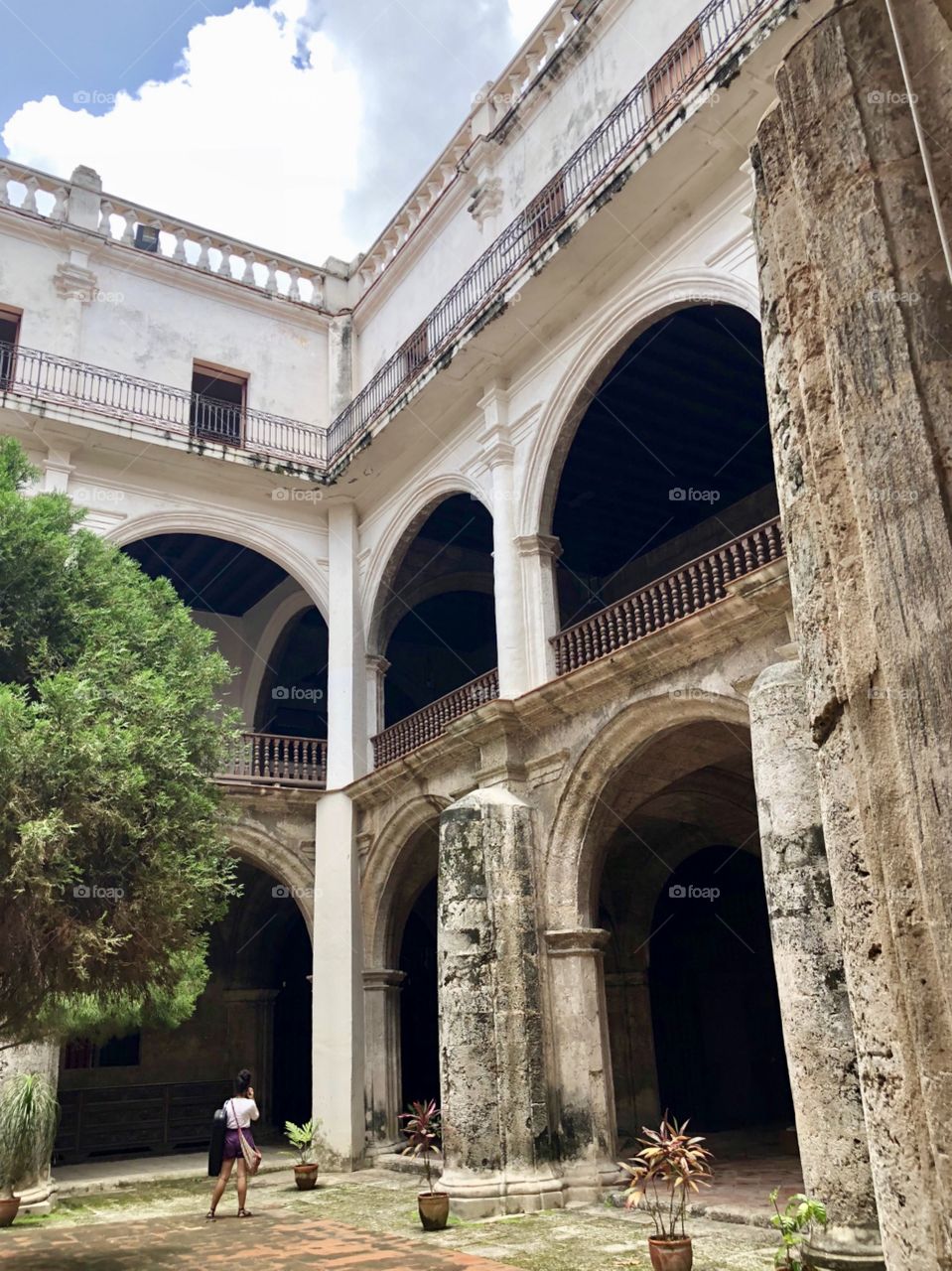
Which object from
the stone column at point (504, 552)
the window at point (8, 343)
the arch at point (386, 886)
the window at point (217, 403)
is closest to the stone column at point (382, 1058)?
the arch at point (386, 886)

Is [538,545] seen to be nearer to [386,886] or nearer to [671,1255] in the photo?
[386,886]

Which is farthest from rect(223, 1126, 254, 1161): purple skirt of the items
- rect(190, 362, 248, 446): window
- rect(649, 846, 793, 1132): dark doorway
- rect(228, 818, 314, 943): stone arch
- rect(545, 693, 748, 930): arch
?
rect(190, 362, 248, 446): window

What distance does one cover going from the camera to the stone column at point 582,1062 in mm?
9008

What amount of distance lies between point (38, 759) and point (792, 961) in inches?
175

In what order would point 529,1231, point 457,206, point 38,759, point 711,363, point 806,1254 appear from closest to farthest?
point 806,1254 < point 38,759 < point 529,1231 < point 711,363 < point 457,206

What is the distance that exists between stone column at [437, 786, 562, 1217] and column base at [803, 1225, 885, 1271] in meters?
4.17

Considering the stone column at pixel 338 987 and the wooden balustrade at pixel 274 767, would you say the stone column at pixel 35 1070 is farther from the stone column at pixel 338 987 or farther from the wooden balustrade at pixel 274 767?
the wooden balustrade at pixel 274 767

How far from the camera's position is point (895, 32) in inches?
92.2

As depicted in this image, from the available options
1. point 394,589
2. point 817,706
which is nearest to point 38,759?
point 817,706

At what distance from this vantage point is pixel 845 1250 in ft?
16.5

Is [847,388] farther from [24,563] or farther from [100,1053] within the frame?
[100,1053]

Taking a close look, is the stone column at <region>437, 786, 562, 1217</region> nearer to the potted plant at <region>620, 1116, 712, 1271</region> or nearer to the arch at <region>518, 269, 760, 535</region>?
the potted plant at <region>620, 1116, 712, 1271</region>

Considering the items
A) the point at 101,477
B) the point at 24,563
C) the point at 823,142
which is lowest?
the point at 823,142

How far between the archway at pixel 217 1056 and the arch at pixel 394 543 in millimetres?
3942
